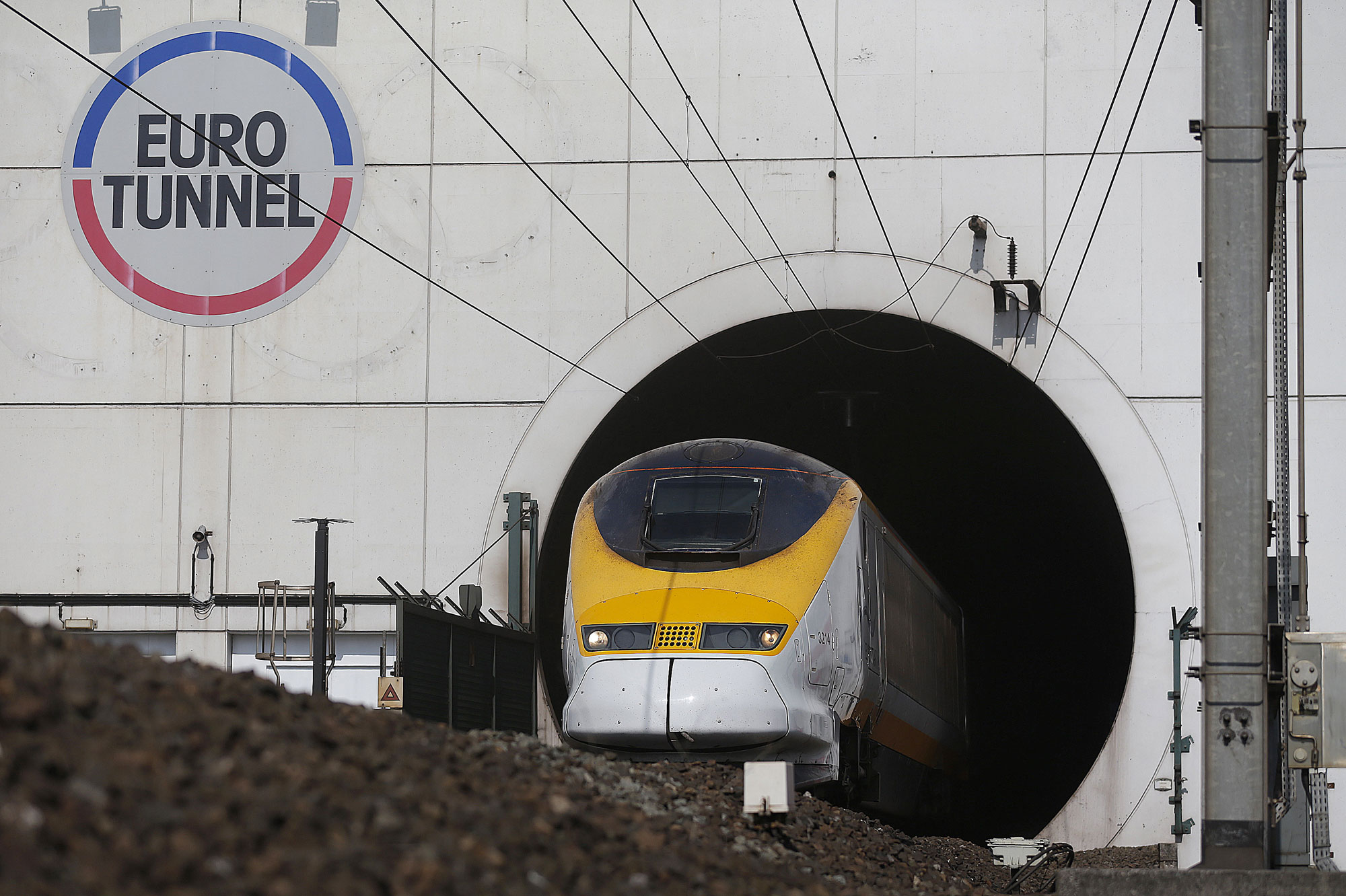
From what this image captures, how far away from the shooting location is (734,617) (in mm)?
11180

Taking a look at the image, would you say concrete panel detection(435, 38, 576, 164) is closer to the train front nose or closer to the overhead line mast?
the train front nose

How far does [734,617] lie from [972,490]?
11945mm

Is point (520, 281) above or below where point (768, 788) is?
above

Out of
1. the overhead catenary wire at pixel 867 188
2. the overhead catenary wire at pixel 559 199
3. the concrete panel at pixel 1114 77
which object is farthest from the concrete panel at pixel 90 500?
the concrete panel at pixel 1114 77

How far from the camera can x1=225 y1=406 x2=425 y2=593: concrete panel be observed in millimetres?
17641

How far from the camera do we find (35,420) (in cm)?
1805

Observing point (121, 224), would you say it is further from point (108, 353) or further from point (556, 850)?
point (556, 850)

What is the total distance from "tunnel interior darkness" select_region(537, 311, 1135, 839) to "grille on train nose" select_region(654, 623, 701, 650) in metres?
6.38

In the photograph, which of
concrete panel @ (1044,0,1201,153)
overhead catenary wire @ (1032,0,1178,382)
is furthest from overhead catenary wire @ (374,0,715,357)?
concrete panel @ (1044,0,1201,153)

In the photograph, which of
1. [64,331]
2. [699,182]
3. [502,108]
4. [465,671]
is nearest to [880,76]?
[699,182]

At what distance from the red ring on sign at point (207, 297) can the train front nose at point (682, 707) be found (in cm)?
888

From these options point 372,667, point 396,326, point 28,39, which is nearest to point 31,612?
point 372,667

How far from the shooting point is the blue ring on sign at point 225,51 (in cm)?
1808

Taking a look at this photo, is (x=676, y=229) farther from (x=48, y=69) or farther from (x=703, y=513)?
A: (x=48, y=69)
